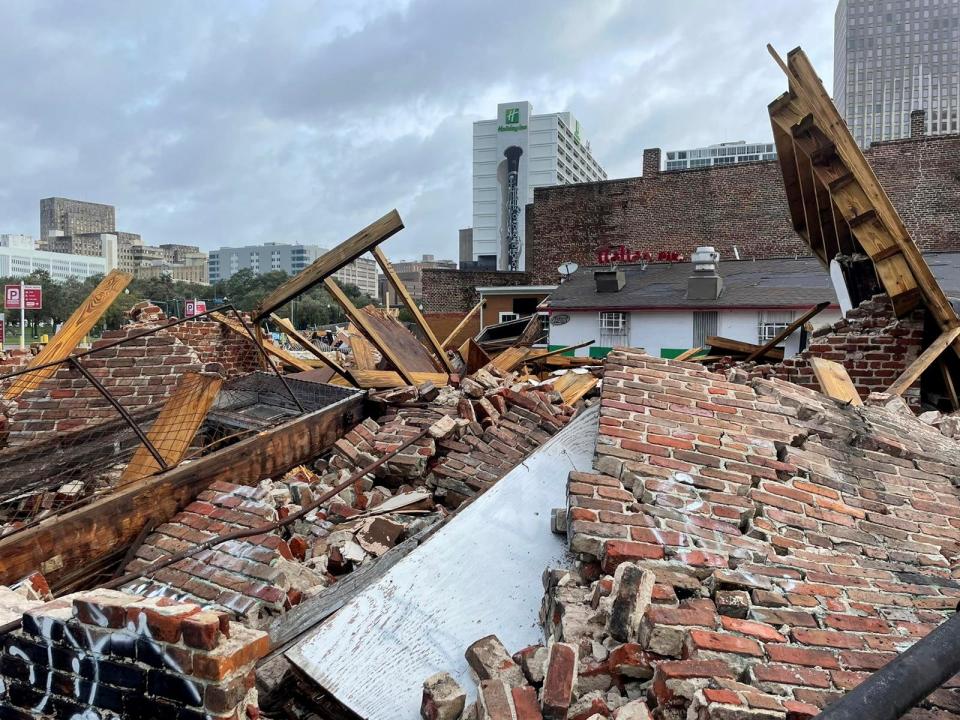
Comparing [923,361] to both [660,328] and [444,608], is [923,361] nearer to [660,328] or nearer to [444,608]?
[444,608]

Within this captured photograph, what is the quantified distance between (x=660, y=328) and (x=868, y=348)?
10171mm

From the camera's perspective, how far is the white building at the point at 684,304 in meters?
16.3

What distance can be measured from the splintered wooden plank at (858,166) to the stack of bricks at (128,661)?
764cm

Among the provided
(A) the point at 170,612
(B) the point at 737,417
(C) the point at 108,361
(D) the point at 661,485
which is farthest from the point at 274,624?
(C) the point at 108,361

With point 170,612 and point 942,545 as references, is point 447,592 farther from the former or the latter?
point 942,545

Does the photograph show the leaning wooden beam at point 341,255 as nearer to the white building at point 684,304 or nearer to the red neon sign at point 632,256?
the white building at point 684,304

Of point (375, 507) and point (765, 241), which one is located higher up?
point (765, 241)

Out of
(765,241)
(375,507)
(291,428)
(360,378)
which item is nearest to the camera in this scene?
(375,507)

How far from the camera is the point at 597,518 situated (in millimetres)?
2670

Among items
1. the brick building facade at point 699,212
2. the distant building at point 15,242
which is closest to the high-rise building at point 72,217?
the distant building at point 15,242

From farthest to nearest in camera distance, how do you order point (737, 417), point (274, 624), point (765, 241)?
point (765, 241), point (737, 417), point (274, 624)

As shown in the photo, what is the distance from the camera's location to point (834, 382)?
20.0ft

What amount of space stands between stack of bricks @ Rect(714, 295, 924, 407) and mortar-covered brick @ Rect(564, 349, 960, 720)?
127 inches

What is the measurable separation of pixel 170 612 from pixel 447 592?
1.20 meters
